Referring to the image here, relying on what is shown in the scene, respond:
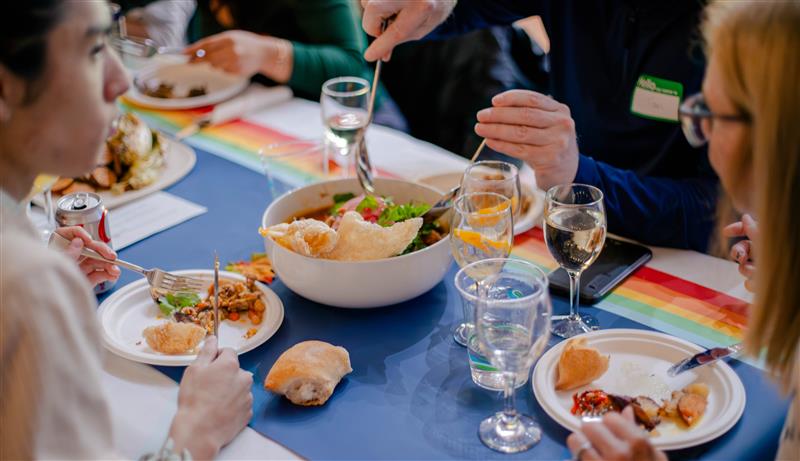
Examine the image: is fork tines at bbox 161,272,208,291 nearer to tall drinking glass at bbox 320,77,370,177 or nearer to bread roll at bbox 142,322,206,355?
bread roll at bbox 142,322,206,355

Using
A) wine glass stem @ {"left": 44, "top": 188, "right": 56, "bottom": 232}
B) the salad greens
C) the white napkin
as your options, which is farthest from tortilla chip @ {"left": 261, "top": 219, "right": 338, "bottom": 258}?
the white napkin

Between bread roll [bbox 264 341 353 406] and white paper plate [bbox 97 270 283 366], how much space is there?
0.13 metres

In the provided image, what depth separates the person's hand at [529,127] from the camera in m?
1.58

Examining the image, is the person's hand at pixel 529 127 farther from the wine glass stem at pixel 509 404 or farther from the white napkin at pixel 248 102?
the white napkin at pixel 248 102

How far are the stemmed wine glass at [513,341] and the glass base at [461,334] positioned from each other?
8.2 inches

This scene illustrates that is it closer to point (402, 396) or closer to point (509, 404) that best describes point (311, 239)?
point (402, 396)

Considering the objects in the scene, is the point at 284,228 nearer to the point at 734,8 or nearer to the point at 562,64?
the point at 734,8

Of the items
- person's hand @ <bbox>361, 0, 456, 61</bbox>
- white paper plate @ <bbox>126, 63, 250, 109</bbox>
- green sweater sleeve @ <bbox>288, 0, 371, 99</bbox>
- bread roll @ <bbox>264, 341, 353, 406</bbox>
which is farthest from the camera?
green sweater sleeve @ <bbox>288, 0, 371, 99</bbox>

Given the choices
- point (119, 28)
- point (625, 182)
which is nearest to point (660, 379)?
point (625, 182)

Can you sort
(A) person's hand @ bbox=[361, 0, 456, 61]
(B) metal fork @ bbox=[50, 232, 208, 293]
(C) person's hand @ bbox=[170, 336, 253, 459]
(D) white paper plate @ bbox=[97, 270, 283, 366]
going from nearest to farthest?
1. (C) person's hand @ bbox=[170, 336, 253, 459]
2. (D) white paper plate @ bbox=[97, 270, 283, 366]
3. (B) metal fork @ bbox=[50, 232, 208, 293]
4. (A) person's hand @ bbox=[361, 0, 456, 61]

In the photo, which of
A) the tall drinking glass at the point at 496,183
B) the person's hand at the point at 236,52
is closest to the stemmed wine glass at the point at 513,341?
the tall drinking glass at the point at 496,183

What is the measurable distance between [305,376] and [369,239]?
0.98 ft

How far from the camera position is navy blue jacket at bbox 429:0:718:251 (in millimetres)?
1706

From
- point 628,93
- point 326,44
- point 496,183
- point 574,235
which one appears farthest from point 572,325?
point 326,44
